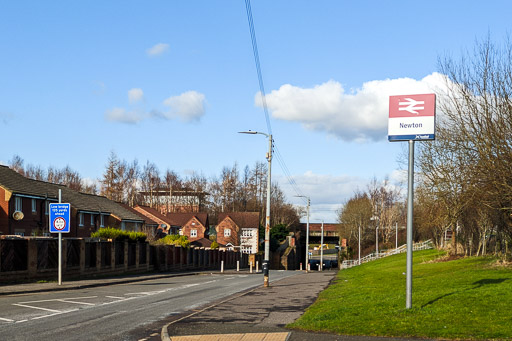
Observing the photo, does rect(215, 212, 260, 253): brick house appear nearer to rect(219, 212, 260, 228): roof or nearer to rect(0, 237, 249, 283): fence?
rect(219, 212, 260, 228): roof

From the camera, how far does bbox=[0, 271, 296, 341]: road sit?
39.8 feet

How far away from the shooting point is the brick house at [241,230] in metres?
103

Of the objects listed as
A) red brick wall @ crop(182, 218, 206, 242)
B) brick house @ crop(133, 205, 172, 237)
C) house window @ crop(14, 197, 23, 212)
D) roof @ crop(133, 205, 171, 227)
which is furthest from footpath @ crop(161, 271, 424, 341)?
red brick wall @ crop(182, 218, 206, 242)

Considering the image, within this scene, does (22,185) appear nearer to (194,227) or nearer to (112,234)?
(112,234)

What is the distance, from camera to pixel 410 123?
13.5 meters

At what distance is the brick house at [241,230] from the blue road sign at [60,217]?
3044 inches

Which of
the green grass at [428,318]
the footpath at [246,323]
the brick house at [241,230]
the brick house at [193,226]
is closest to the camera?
the green grass at [428,318]

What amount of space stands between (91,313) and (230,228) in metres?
87.7

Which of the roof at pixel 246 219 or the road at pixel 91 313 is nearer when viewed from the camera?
the road at pixel 91 313

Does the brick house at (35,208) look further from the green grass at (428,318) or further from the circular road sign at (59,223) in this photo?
the green grass at (428,318)

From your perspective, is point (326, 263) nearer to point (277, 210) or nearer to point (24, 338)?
point (277, 210)

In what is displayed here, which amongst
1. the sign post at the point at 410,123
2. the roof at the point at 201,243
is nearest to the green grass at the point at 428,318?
the sign post at the point at 410,123

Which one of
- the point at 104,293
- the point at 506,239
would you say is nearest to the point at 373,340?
the point at 104,293

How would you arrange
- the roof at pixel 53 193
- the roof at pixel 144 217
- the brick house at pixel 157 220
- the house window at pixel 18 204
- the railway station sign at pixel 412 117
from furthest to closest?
the brick house at pixel 157 220, the roof at pixel 144 217, the roof at pixel 53 193, the house window at pixel 18 204, the railway station sign at pixel 412 117
